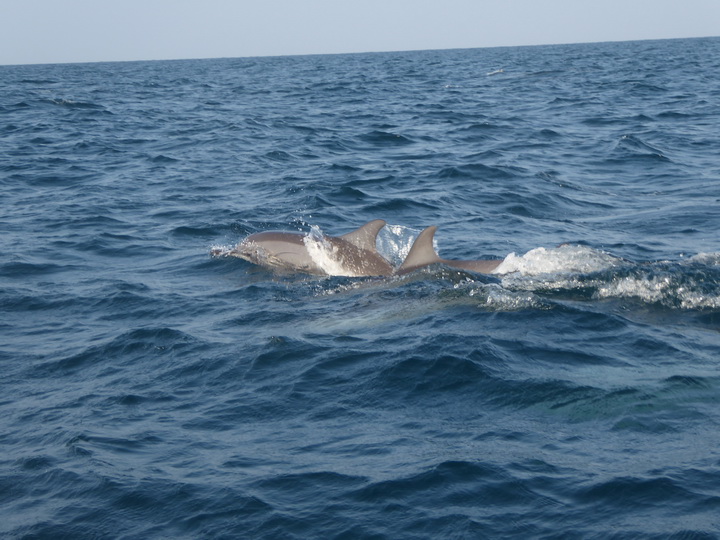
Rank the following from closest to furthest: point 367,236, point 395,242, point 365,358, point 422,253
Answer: point 365,358 < point 422,253 < point 367,236 < point 395,242

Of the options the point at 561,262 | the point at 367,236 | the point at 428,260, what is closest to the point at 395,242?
the point at 367,236

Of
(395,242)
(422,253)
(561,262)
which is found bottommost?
(395,242)

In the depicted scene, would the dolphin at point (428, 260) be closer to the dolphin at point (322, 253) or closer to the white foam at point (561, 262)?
the white foam at point (561, 262)

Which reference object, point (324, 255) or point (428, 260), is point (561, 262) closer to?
point (428, 260)

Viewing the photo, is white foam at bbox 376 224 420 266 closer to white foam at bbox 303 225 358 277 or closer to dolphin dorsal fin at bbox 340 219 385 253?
dolphin dorsal fin at bbox 340 219 385 253

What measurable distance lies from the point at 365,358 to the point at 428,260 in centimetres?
290

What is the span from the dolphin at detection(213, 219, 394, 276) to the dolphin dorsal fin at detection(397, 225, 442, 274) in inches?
17.0

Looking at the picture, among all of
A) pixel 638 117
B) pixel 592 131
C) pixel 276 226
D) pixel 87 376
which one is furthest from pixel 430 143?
pixel 87 376

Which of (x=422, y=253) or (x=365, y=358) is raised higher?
(x=422, y=253)

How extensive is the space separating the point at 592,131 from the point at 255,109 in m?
14.0

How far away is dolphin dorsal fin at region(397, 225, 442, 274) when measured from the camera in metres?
10.7

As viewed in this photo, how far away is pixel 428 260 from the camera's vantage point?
35.3ft

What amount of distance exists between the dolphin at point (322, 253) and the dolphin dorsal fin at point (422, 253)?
0.43 meters

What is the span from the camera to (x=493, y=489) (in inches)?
220
